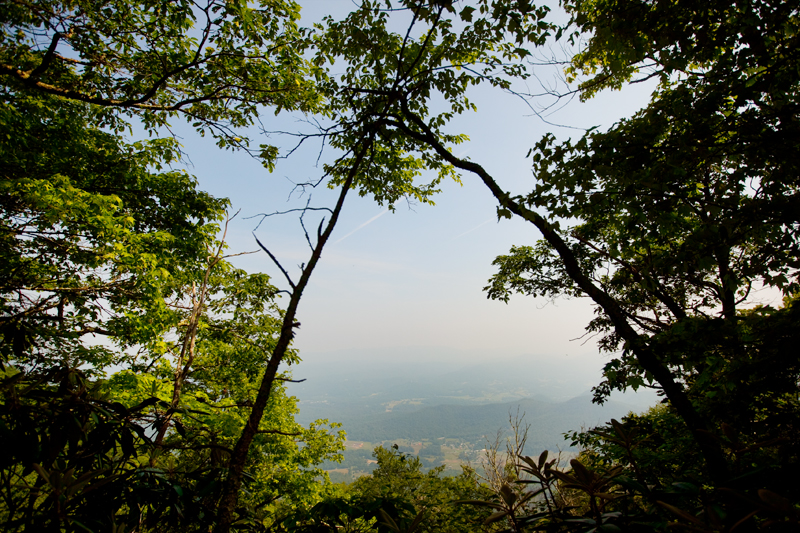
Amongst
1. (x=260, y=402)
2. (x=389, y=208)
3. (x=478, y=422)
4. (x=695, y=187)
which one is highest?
(x=389, y=208)

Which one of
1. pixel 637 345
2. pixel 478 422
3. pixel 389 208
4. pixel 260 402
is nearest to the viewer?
pixel 260 402

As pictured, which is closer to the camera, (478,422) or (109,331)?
(109,331)

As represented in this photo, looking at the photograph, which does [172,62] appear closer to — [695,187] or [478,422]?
[695,187]

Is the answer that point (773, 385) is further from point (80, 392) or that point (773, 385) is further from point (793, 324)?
point (80, 392)

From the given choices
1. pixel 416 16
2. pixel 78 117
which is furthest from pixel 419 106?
pixel 78 117

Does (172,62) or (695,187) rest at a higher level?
(172,62)

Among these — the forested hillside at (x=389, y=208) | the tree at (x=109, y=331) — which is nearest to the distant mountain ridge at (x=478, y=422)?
the tree at (x=109, y=331)

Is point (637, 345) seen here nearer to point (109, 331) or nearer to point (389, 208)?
point (389, 208)

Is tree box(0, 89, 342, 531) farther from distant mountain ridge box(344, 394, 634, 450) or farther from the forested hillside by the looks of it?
distant mountain ridge box(344, 394, 634, 450)

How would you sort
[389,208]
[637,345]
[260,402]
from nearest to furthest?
[260,402] → [637,345] → [389,208]

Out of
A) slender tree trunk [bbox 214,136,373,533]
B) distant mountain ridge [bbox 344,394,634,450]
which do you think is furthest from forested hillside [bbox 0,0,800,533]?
distant mountain ridge [bbox 344,394,634,450]

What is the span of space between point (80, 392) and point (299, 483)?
517 inches

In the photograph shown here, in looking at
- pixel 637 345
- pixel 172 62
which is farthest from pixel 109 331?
pixel 637 345

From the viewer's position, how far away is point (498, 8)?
3.05 metres
